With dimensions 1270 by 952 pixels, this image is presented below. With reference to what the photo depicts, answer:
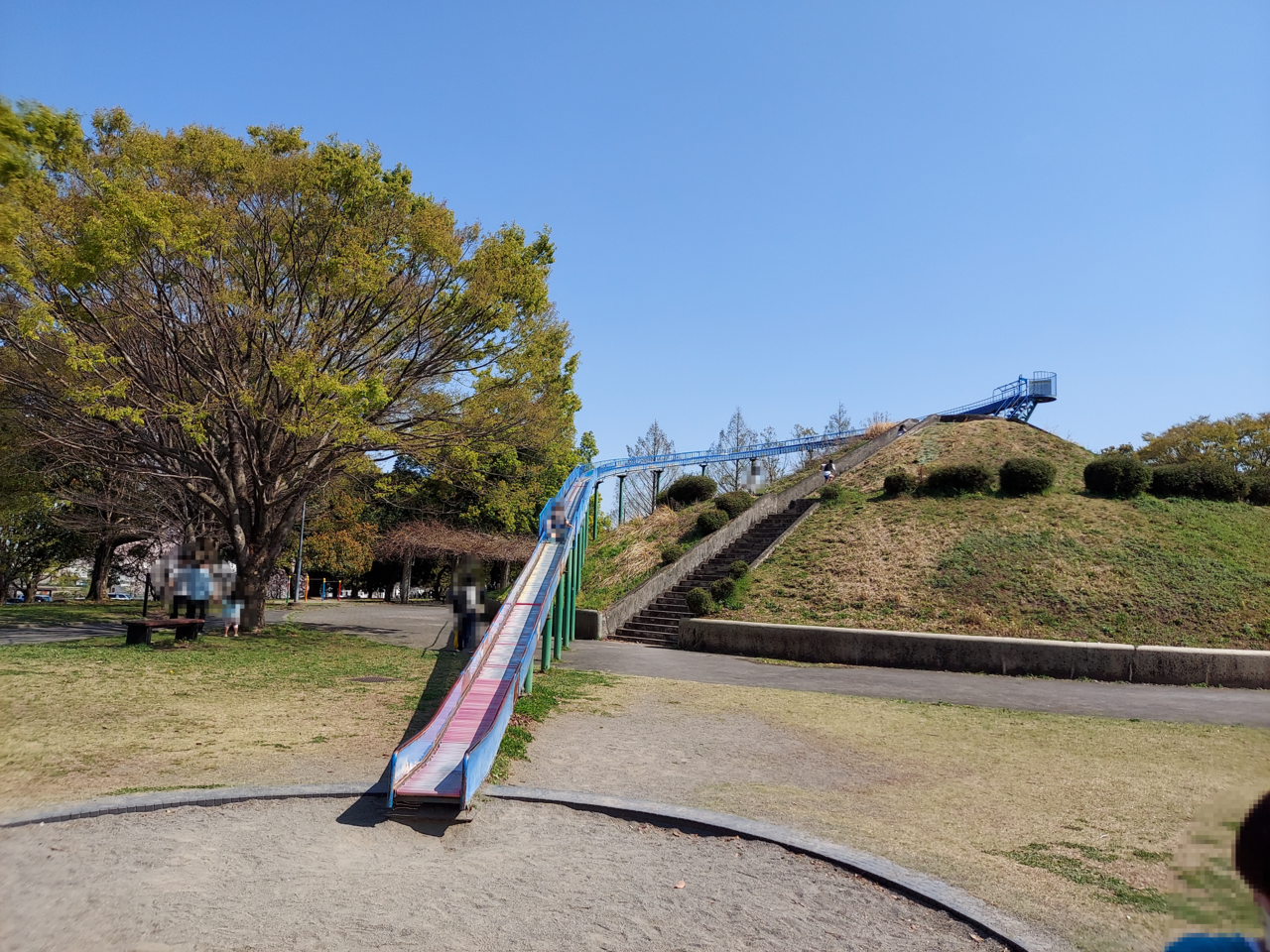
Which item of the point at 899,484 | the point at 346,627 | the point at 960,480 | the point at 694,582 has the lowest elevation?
the point at 346,627

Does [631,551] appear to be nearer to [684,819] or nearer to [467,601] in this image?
[467,601]

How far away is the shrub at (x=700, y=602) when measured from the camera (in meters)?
22.1

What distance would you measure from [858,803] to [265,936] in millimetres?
5019

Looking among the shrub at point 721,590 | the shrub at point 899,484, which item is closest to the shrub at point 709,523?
the shrub at point 721,590

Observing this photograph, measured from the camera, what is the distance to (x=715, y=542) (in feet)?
89.9

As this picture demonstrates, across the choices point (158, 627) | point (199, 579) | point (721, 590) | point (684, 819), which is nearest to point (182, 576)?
point (199, 579)

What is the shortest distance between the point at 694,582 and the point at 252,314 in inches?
561

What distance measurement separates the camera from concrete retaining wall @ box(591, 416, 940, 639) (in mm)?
23312

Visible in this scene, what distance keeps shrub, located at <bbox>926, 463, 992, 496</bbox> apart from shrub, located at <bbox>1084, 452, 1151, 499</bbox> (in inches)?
128

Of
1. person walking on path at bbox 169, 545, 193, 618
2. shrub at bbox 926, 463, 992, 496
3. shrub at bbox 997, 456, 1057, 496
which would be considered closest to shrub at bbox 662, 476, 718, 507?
shrub at bbox 926, 463, 992, 496

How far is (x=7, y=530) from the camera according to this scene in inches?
1177

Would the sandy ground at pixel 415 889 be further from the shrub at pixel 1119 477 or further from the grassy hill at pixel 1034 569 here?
the shrub at pixel 1119 477

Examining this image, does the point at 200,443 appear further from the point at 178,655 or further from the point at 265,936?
the point at 265,936

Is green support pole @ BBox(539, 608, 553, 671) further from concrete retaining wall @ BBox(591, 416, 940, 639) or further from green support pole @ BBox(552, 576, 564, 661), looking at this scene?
concrete retaining wall @ BBox(591, 416, 940, 639)
